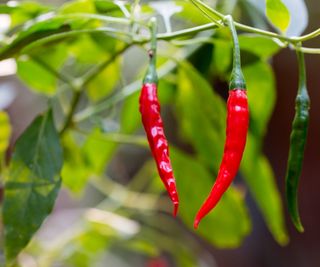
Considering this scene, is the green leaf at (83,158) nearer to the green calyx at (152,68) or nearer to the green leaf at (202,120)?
the green leaf at (202,120)

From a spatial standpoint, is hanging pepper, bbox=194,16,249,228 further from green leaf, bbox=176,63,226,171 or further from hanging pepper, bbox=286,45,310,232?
green leaf, bbox=176,63,226,171

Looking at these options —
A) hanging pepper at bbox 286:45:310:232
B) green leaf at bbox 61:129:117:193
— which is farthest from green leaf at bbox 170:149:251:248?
hanging pepper at bbox 286:45:310:232

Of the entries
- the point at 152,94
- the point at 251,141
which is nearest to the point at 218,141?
the point at 251,141

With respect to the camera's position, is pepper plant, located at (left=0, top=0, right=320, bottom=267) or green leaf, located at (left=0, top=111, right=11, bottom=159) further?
green leaf, located at (left=0, top=111, right=11, bottom=159)

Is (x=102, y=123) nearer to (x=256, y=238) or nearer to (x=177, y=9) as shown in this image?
(x=177, y=9)

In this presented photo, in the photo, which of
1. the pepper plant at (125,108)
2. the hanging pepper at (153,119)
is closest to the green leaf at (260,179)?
the pepper plant at (125,108)

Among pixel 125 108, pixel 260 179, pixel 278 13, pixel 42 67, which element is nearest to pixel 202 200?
pixel 260 179

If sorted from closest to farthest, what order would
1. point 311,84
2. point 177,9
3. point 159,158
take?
point 159,158 → point 177,9 → point 311,84

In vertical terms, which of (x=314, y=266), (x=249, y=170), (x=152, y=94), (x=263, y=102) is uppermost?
(x=152, y=94)
